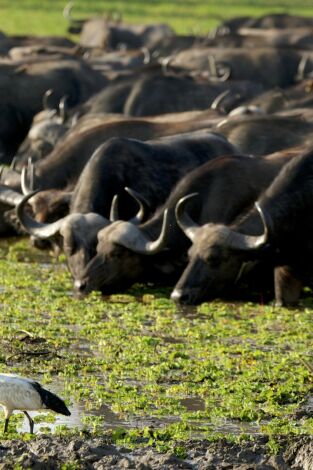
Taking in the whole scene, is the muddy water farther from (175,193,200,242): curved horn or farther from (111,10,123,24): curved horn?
(111,10,123,24): curved horn

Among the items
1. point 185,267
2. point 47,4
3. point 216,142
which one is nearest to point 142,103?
point 216,142

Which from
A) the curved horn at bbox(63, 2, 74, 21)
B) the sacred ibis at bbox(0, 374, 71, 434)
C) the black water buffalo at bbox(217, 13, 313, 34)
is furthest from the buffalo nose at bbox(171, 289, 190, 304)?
the curved horn at bbox(63, 2, 74, 21)

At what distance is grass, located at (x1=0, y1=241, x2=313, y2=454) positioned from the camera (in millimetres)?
7484

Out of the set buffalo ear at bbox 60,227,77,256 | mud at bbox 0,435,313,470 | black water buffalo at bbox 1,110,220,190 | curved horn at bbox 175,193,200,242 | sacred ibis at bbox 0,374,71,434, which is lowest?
black water buffalo at bbox 1,110,220,190

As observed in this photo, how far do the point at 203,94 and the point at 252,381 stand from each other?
14.2m

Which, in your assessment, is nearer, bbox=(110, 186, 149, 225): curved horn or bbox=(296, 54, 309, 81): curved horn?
bbox=(110, 186, 149, 225): curved horn

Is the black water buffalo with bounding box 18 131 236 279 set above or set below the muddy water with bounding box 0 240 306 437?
below

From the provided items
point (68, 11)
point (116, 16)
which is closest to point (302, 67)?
point (116, 16)

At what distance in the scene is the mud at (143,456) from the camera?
246 inches

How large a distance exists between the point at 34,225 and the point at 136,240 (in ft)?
4.99

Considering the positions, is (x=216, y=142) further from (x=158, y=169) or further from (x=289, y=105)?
(x=289, y=105)

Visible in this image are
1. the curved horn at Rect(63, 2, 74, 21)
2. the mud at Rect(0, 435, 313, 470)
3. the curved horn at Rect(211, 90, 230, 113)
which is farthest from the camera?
the curved horn at Rect(63, 2, 74, 21)

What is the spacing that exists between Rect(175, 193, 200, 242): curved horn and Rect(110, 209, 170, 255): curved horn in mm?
118

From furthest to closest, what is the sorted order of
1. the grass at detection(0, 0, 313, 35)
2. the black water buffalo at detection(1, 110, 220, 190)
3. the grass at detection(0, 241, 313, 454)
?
1. the grass at detection(0, 0, 313, 35)
2. the black water buffalo at detection(1, 110, 220, 190)
3. the grass at detection(0, 241, 313, 454)
